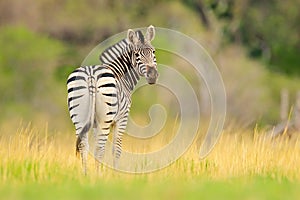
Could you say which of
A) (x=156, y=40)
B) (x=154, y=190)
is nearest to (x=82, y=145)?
(x=154, y=190)

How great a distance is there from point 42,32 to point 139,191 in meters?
29.9

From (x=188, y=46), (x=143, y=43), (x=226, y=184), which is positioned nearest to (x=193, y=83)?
(x=188, y=46)

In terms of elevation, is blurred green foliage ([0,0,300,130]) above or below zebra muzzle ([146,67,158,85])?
above

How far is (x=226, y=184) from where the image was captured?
395 inches

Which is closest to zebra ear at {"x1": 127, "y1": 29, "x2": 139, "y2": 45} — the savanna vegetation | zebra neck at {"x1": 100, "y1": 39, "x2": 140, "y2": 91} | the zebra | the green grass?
the zebra

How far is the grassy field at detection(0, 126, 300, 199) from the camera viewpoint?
29.6ft

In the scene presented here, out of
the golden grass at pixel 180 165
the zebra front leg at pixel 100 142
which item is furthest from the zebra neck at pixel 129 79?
the golden grass at pixel 180 165

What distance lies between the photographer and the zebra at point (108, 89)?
1226 centimetres

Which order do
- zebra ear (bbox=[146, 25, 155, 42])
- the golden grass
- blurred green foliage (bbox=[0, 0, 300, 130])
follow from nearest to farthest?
the golden grass → zebra ear (bbox=[146, 25, 155, 42]) → blurred green foliage (bbox=[0, 0, 300, 130])

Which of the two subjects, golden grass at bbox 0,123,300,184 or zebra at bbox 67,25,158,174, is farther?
zebra at bbox 67,25,158,174

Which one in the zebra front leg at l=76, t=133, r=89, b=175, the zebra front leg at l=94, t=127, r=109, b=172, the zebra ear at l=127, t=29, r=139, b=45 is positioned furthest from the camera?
the zebra ear at l=127, t=29, r=139, b=45

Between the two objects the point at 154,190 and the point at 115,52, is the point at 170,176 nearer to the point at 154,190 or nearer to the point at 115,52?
the point at 154,190

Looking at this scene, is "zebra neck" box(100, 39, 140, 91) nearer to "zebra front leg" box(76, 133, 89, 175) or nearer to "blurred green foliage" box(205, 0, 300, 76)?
"zebra front leg" box(76, 133, 89, 175)

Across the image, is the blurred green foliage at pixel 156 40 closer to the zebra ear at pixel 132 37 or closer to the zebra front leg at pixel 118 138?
the zebra ear at pixel 132 37
